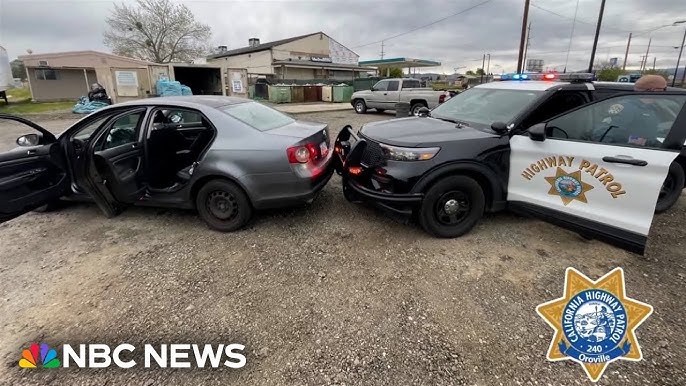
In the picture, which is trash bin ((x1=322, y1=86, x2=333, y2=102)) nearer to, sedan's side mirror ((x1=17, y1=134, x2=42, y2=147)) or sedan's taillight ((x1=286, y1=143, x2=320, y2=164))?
sedan's taillight ((x1=286, y1=143, x2=320, y2=164))

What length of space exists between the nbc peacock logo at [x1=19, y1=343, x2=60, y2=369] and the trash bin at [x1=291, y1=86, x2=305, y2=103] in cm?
2232

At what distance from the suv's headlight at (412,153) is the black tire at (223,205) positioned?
1635mm

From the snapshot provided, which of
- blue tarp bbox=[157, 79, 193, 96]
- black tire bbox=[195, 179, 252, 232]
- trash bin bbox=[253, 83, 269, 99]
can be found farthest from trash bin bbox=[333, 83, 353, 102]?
→ black tire bbox=[195, 179, 252, 232]

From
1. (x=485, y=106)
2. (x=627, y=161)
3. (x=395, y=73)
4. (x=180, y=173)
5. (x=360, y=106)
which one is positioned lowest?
(x=180, y=173)

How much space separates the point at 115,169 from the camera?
3.61 m

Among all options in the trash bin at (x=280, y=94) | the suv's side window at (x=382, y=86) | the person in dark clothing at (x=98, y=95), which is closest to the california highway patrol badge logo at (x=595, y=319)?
the suv's side window at (x=382, y=86)

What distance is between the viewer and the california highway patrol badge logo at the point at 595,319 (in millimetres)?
1729

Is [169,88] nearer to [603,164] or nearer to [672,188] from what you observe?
[603,164]

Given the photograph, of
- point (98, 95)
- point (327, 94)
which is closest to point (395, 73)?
point (327, 94)

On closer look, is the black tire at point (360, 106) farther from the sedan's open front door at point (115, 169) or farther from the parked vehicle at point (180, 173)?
the sedan's open front door at point (115, 169)

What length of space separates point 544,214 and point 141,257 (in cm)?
399

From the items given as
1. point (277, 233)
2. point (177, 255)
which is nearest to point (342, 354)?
point (277, 233)

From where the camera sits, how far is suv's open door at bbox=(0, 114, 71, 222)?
3.12 metres

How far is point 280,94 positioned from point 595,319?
22.7 metres
